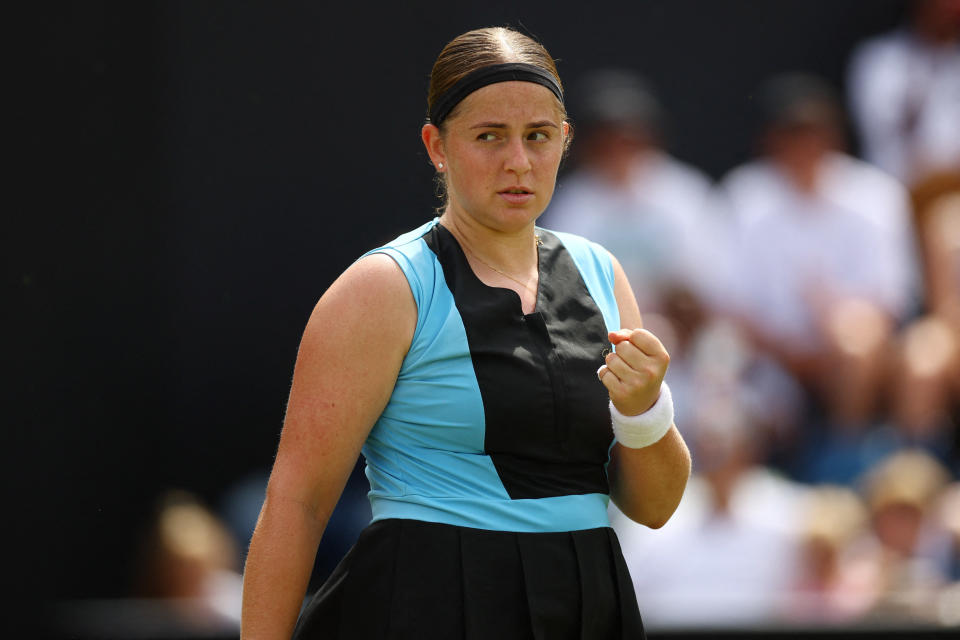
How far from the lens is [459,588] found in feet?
6.23

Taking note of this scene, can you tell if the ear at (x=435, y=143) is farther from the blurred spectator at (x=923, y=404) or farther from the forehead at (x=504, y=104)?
the blurred spectator at (x=923, y=404)

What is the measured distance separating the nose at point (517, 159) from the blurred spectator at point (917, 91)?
348cm

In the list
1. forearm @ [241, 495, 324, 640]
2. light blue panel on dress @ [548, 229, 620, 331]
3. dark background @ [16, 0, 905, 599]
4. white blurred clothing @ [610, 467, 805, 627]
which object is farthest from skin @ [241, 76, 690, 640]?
dark background @ [16, 0, 905, 599]

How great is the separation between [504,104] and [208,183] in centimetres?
309

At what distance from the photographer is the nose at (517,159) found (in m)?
2.00

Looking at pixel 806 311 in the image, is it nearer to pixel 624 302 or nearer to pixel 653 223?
pixel 653 223

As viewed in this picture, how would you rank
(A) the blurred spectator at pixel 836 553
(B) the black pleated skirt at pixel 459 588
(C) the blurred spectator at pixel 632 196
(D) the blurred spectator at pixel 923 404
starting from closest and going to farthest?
(B) the black pleated skirt at pixel 459 588 < (A) the blurred spectator at pixel 836 553 < (D) the blurred spectator at pixel 923 404 < (C) the blurred spectator at pixel 632 196

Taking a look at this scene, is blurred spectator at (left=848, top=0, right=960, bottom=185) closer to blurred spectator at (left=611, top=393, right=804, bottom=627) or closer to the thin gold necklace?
blurred spectator at (left=611, top=393, right=804, bottom=627)

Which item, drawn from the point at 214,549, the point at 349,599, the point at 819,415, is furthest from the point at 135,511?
the point at 349,599

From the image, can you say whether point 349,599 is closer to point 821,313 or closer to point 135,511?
point 135,511

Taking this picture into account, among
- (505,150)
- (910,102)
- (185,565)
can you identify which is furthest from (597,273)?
(910,102)

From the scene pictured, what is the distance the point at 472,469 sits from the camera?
6.34ft

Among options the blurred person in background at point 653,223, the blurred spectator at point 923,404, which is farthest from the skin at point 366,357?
the blurred spectator at point 923,404

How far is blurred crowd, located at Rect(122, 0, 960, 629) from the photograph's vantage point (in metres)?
4.38
